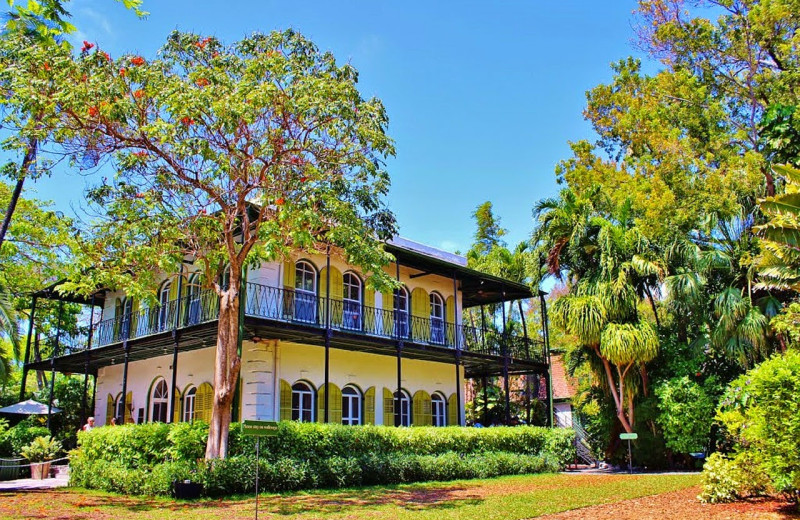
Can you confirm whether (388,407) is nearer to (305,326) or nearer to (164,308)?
(305,326)

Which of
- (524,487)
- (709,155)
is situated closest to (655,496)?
(524,487)

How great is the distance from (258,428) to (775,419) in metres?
6.89

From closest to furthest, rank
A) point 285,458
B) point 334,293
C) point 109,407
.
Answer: point 285,458 < point 334,293 < point 109,407

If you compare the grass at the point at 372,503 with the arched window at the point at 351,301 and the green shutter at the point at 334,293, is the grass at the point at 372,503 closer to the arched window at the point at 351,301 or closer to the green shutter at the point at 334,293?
the green shutter at the point at 334,293

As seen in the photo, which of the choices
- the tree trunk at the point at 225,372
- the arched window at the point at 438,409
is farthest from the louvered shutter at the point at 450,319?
the tree trunk at the point at 225,372

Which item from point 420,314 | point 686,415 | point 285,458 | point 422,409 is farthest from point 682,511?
point 420,314

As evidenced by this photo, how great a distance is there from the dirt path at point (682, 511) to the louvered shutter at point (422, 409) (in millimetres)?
9829

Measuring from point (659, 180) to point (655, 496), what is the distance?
1320 centimetres

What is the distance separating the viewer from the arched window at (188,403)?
57.2 ft

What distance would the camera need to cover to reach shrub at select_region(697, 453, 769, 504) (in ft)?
30.9

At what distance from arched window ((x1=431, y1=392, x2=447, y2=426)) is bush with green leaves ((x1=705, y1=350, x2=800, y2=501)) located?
1263cm

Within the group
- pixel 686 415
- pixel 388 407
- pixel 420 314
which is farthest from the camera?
pixel 420 314

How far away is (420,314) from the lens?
20750 millimetres

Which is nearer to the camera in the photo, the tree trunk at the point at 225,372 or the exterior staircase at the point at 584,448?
the tree trunk at the point at 225,372
